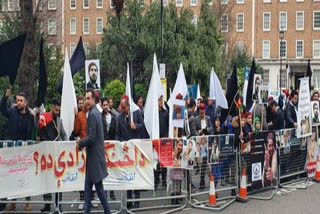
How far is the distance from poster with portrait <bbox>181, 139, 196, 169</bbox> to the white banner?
28.1 inches

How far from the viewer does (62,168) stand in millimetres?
10961

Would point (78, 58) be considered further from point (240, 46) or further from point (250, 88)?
point (240, 46)

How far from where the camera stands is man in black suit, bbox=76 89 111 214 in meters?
9.98

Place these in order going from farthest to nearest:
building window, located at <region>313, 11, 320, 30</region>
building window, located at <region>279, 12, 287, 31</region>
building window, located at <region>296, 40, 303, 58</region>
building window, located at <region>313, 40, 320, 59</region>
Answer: building window, located at <region>279, 12, 287, 31</region>, building window, located at <region>296, 40, 303, 58</region>, building window, located at <region>313, 11, 320, 30</region>, building window, located at <region>313, 40, 320, 59</region>

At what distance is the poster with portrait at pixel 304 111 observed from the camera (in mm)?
14914

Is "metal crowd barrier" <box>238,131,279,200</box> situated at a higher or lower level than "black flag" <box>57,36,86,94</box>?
lower

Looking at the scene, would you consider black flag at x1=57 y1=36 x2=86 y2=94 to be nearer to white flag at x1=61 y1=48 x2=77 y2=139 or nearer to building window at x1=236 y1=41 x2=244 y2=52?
white flag at x1=61 y1=48 x2=77 y2=139

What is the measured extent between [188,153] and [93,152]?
2426mm

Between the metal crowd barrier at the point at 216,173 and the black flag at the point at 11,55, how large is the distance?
3751 mm

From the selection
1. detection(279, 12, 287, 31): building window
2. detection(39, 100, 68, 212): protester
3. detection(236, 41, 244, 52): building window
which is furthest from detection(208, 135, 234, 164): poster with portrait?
detection(279, 12, 287, 31): building window

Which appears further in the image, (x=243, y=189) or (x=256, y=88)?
(x=256, y=88)

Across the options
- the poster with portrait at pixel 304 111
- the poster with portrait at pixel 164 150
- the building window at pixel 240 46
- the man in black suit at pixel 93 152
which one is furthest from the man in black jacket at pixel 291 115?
the building window at pixel 240 46

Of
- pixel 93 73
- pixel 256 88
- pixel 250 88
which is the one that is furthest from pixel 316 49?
pixel 93 73

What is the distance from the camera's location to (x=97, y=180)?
10031 millimetres
